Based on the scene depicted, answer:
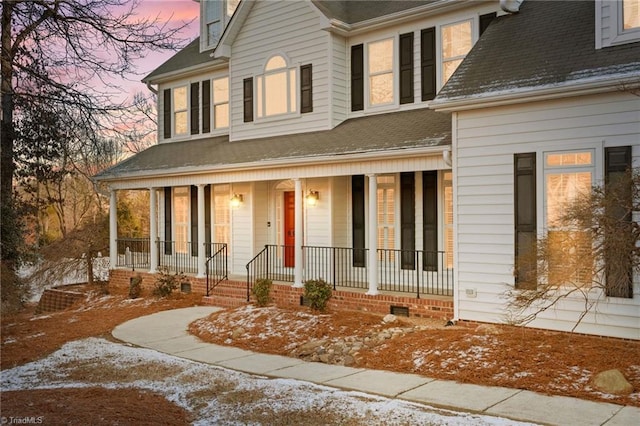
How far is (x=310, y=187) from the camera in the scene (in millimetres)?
15258

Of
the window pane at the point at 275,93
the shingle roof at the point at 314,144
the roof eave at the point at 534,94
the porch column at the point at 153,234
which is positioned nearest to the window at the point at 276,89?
the window pane at the point at 275,93

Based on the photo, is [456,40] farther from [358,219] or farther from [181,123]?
[181,123]

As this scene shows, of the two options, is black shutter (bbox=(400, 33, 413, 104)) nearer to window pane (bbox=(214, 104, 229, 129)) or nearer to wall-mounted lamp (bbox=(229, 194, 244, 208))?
wall-mounted lamp (bbox=(229, 194, 244, 208))

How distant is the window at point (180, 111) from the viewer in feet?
64.9

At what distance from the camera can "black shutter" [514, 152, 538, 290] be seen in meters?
9.71

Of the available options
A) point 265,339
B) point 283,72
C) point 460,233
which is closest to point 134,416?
point 265,339

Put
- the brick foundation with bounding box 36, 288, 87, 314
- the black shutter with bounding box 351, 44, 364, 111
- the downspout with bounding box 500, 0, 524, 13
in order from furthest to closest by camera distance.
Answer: the brick foundation with bounding box 36, 288, 87, 314 → the black shutter with bounding box 351, 44, 364, 111 → the downspout with bounding box 500, 0, 524, 13

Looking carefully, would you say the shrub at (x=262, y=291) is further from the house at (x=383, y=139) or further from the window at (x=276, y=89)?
the window at (x=276, y=89)

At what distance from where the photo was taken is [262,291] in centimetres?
1345

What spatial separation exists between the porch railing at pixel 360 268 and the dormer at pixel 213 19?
25.6ft

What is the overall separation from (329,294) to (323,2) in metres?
7.67

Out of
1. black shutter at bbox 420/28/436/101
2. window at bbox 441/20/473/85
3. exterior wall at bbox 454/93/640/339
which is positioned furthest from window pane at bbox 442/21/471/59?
exterior wall at bbox 454/93/640/339

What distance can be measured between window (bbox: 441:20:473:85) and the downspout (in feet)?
4.28

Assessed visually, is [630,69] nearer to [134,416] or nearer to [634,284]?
[634,284]
